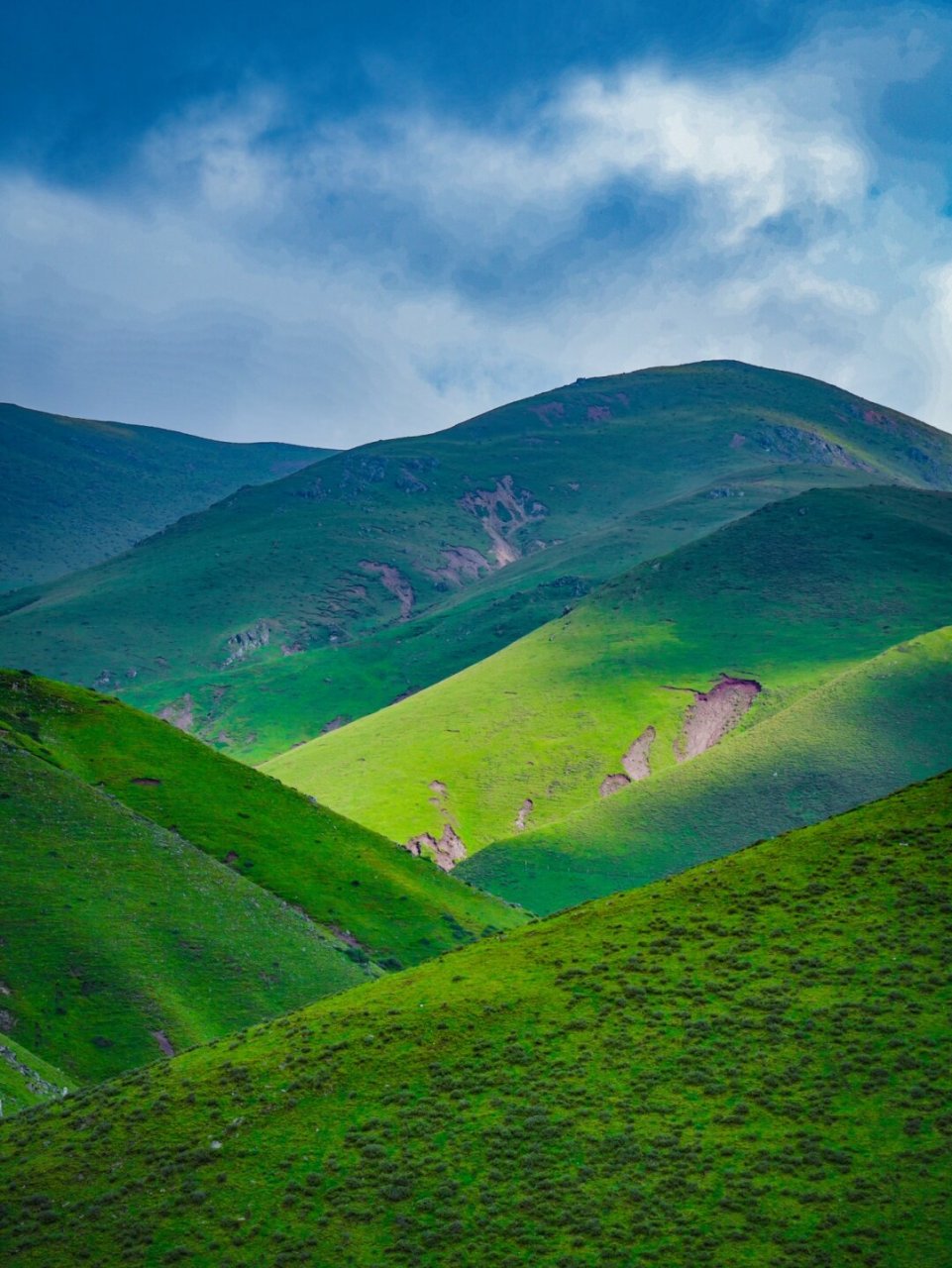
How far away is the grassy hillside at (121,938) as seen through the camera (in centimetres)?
6147

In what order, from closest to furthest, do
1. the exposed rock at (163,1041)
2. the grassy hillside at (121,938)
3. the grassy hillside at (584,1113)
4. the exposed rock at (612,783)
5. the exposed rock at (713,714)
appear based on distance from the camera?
the grassy hillside at (584,1113), the exposed rock at (163,1041), the grassy hillside at (121,938), the exposed rock at (612,783), the exposed rock at (713,714)

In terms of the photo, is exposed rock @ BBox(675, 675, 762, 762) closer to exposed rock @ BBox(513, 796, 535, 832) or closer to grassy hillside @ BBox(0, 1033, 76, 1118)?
exposed rock @ BBox(513, 796, 535, 832)

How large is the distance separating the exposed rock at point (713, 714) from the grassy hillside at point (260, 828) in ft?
257

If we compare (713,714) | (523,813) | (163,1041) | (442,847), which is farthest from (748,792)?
(163,1041)

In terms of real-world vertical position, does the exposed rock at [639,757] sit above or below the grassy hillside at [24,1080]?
below

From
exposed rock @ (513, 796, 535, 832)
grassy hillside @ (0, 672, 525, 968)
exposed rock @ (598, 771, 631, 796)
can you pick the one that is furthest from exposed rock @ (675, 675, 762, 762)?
grassy hillside @ (0, 672, 525, 968)

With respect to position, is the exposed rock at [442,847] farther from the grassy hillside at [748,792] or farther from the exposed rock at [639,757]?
the exposed rock at [639,757]

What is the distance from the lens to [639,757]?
569 feet

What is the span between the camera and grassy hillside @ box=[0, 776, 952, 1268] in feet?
115

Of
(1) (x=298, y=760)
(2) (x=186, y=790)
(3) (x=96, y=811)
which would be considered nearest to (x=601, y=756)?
(1) (x=298, y=760)

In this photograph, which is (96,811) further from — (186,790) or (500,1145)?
(500,1145)

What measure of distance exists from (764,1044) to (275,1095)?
17472mm

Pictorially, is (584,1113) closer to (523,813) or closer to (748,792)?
(748,792)

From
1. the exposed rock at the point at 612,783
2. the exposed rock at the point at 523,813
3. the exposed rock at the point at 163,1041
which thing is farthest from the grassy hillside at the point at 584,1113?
the exposed rock at the point at 612,783
